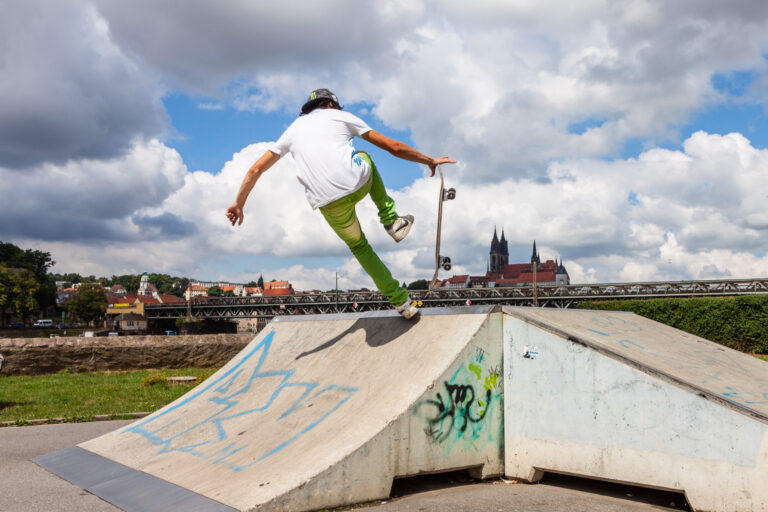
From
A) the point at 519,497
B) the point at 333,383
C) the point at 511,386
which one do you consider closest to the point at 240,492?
the point at 333,383

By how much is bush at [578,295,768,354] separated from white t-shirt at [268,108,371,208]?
22.1m

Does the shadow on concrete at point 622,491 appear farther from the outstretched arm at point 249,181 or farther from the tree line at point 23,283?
the tree line at point 23,283

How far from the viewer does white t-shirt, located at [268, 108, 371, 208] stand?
4.41m

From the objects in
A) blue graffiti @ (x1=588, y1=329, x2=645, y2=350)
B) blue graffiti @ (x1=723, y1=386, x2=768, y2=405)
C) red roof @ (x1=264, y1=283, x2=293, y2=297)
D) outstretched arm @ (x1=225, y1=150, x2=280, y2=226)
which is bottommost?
blue graffiti @ (x1=723, y1=386, x2=768, y2=405)

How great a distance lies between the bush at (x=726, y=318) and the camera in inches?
854

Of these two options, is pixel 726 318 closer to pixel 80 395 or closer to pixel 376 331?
pixel 376 331

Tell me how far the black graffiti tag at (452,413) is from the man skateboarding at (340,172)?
3.48 feet

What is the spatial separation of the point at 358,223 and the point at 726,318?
2252 cm

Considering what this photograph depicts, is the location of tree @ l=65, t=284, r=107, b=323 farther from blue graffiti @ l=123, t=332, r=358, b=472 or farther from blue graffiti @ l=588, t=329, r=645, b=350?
blue graffiti @ l=588, t=329, r=645, b=350

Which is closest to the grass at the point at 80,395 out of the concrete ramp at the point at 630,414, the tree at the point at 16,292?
the concrete ramp at the point at 630,414

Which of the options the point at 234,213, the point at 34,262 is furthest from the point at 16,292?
the point at 234,213

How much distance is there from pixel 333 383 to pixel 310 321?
1.69 m

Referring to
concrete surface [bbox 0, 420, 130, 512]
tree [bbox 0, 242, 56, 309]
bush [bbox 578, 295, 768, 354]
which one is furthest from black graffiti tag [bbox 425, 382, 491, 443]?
tree [bbox 0, 242, 56, 309]

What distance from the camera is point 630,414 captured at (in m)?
3.85
